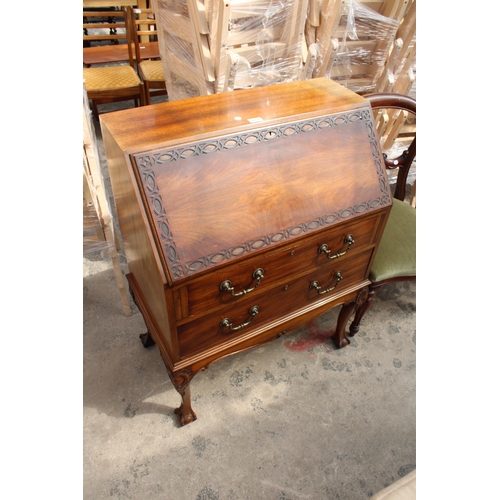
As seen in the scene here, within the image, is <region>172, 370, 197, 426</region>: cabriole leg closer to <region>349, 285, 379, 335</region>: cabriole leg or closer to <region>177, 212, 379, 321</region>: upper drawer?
<region>177, 212, 379, 321</region>: upper drawer

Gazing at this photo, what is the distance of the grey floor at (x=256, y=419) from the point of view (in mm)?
1521

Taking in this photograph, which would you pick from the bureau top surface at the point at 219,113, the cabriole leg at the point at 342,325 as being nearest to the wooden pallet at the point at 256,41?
the bureau top surface at the point at 219,113

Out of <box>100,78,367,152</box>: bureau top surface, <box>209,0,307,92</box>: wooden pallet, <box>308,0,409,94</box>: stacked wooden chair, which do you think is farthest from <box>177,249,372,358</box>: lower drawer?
<box>308,0,409,94</box>: stacked wooden chair

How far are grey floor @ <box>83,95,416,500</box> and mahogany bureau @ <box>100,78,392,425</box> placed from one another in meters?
0.27

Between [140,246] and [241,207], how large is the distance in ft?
1.17

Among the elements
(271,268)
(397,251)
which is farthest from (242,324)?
(397,251)

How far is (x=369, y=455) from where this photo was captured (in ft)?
5.36

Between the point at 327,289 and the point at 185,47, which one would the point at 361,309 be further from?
the point at 185,47

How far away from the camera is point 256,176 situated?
1.20 m

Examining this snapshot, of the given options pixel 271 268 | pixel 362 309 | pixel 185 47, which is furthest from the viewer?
pixel 185 47

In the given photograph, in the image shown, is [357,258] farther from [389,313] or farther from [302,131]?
[389,313]

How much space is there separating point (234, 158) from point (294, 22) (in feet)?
4.04

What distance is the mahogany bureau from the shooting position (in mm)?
1097

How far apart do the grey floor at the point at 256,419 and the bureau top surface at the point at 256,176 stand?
0.90 metres
